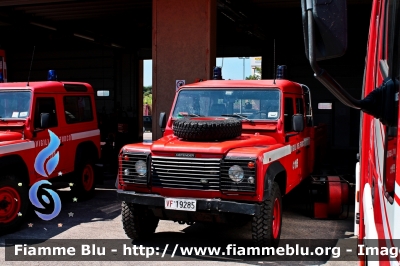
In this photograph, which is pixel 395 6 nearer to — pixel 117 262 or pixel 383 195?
pixel 383 195

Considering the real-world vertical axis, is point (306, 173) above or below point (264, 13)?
below

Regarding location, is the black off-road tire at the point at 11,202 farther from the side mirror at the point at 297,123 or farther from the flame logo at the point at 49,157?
the side mirror at the point at 297,123

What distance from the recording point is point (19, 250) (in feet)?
17.7

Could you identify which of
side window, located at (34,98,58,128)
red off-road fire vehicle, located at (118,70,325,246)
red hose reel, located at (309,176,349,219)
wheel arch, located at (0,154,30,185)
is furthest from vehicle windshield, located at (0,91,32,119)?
red hose reel, located at (309,176,349,219)

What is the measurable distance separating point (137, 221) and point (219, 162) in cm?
139

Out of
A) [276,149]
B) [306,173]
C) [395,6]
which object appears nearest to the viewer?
[395,6]

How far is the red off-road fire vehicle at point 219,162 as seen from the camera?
4824 mm

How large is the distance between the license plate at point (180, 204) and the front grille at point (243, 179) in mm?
388

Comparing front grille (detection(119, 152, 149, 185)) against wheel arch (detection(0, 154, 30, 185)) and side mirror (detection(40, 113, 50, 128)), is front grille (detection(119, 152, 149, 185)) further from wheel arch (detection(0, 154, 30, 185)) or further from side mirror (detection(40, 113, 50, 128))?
side mirror (detection(40, 113, 50, 128))

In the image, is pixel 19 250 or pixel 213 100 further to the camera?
pixel 213 100

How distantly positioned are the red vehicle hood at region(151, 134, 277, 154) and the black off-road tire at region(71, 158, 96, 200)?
3.06 meters

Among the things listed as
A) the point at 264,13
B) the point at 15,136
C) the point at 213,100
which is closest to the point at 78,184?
the point at 15,136

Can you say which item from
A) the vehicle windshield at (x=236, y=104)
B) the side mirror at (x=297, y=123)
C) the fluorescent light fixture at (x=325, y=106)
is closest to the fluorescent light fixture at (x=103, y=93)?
the fluorescent light fixture at (x=325, y=106)

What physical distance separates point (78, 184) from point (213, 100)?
11.1ft
